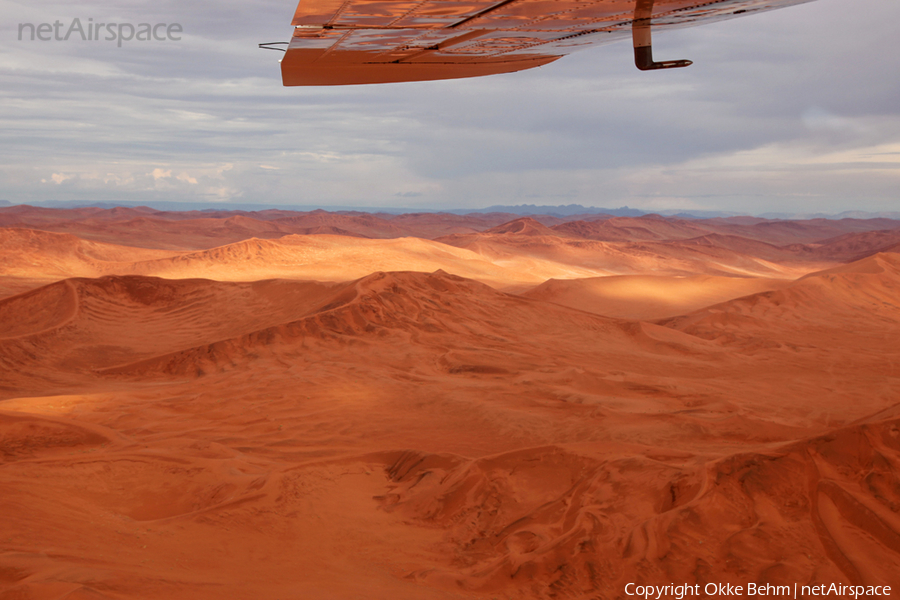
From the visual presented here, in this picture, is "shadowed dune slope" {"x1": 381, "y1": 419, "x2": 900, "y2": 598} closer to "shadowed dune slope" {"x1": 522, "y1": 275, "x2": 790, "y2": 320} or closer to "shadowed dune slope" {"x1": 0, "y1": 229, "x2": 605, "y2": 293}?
"shadowed dune slope" {"x1": 522, "y1": 275, "x2": 790, "y2": 320}

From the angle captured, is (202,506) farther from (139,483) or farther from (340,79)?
(340,79)

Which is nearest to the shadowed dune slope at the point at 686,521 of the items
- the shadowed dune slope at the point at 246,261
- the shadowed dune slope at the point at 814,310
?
the shadowed dune slope at the point at 814,310

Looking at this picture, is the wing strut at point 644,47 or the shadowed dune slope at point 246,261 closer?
the wing strut at point 644,47

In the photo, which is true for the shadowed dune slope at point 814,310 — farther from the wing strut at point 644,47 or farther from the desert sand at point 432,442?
the wing strut at point 644,47

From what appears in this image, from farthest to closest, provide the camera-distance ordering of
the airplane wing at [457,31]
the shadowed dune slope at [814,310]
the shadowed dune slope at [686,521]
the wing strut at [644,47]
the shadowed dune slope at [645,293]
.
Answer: the shadowed dune slope at [645,293] < the shadowed dune slope at [814,310] < the wing strut at [644,47] < the shadowed dune slope at [686,521] < the airplane wing at [457,31]

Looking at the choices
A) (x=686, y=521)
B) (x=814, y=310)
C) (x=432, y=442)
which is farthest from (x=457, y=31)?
(x=814, y=310)

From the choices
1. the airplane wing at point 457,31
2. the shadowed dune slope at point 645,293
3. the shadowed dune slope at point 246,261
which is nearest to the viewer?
the airplane wing at point 457,31

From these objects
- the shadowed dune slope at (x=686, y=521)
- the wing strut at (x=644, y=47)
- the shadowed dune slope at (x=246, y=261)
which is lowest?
the shadowed dune slope at (x=686, y=521)
